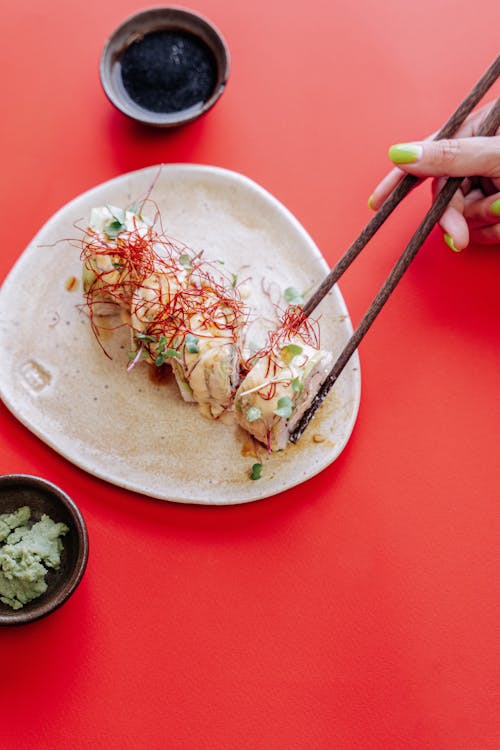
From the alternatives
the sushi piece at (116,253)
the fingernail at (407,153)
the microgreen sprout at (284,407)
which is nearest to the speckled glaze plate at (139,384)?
the sushi piece at (116,253)

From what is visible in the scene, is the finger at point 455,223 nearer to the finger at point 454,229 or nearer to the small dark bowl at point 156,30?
the finger at point 454,229

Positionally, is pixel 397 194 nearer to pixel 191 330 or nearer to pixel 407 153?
pixel 407 153

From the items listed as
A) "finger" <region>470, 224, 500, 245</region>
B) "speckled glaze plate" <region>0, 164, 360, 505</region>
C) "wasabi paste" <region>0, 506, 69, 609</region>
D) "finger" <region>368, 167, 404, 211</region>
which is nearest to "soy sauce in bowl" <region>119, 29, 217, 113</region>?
"speckled glaze plate" <region>0, 164, 360, 505</region>

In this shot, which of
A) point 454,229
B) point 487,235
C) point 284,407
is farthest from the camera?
point 487,235

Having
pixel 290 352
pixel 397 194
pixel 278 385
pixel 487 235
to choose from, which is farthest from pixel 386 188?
pixel 278 385

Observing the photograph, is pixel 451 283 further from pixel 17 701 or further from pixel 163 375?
pixel 17 701

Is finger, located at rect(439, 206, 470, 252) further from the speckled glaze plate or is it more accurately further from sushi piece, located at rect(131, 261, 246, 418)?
sushi piece, located at rect(131, 261, 246, 418)
